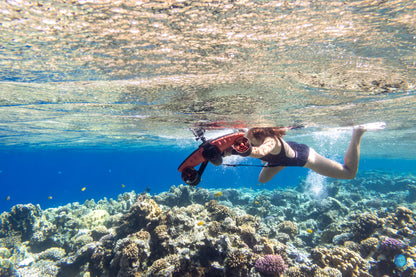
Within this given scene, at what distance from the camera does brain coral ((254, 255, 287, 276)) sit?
5.41 meters

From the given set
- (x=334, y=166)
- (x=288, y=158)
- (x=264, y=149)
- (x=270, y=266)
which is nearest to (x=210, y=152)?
(x=264, y=149)

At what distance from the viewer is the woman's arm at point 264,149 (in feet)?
14.1

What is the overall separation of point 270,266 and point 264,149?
3402 millimetres

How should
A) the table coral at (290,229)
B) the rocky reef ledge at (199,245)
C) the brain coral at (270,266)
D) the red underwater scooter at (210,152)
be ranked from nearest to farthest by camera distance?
1. the red underwater scooter at (210,152)
2. the brain coral at (270,266)
3. the rocky reef ledge at (199,245)
4. the table coral at (290,229)

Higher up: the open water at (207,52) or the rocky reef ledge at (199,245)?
the open water at (207,52)

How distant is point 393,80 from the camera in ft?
24.4

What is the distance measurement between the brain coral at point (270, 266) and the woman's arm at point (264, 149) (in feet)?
10.2

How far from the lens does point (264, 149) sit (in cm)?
455

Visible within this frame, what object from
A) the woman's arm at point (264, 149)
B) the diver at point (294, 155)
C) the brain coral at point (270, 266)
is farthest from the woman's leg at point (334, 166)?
the brain coral at point (270, 266)

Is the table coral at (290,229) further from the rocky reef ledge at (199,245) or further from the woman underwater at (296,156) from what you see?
the woman underwater at (296,156)

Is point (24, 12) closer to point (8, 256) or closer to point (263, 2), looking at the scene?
point (263, 2)

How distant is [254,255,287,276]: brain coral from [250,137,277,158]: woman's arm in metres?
3.10

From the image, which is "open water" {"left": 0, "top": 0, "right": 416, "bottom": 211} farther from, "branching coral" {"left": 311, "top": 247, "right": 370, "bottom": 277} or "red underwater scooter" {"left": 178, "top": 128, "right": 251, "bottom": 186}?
"branching coral" {"left": 311, "top": 247, "right": 370, "bottom": 277}

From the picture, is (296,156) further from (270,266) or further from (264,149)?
(270,266)
